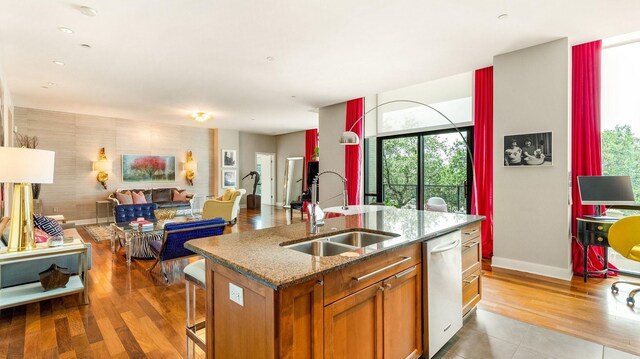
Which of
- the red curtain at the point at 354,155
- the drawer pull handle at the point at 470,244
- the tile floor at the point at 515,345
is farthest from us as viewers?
the red curtain at the point at 354,155

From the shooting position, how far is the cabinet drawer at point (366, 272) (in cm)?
143

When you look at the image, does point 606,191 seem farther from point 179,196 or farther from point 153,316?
point 179,196

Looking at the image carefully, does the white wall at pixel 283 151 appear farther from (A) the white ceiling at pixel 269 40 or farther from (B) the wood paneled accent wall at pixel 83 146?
(A) the white ceiling at pixel 269 40

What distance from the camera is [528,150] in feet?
12.8

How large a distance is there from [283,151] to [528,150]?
29.0 feet

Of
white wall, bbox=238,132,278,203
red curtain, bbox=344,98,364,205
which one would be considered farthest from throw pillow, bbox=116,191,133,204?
red curtain, bbox=344,98,364,205

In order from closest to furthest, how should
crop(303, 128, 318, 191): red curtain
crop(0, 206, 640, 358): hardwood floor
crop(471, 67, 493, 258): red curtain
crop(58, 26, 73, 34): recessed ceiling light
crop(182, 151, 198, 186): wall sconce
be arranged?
crop(0, 206, 640, 358): hardwood floor < crop(58, 26, 73, 34): recessed ceiling light < crop(471, 67, 493, 258): red curtain < crop(182, 151, 198, 186): wall sconce < crop(303, 128, 318, 191): red curtain

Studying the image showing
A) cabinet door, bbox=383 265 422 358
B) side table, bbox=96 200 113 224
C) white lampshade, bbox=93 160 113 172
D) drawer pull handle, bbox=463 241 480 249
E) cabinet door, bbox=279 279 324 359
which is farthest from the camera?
side table, bbox=96 200 113 224

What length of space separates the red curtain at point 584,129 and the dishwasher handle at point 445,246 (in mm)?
2536

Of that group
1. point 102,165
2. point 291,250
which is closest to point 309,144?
point 102,165

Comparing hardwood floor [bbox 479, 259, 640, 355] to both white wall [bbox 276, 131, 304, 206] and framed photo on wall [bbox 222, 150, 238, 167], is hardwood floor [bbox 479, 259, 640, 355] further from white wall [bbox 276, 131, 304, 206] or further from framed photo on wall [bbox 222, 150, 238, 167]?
framed photo on wall [bbox 222, 150, 238, 167]

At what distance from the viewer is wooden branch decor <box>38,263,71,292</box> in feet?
9.46

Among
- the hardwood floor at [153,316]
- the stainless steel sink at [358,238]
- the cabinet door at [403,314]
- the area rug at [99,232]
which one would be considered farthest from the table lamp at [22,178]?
the area rug at [99,232]

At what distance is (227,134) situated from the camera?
10.4 metres
